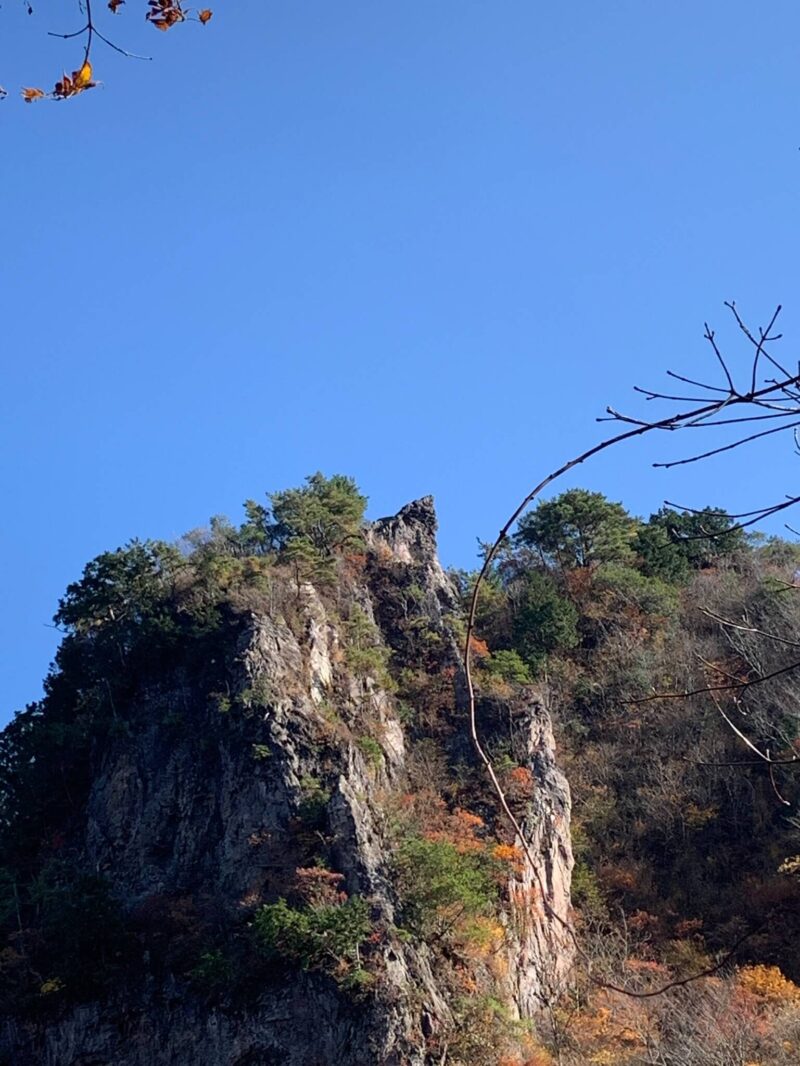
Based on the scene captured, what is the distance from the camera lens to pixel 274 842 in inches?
774

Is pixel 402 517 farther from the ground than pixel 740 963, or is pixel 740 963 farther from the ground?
pixel 402 517

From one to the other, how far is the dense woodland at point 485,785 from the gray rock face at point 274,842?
299 millimetres

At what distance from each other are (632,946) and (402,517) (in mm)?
14874

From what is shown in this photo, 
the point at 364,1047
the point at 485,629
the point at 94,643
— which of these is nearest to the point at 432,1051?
the point at 364,1047

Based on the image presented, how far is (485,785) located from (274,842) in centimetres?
567

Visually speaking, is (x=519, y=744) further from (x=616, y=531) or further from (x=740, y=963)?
(x=616, y=531)

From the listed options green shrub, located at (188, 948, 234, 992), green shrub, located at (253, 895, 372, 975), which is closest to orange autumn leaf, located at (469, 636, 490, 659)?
green shrub, located at (253, 895, 372, 975)

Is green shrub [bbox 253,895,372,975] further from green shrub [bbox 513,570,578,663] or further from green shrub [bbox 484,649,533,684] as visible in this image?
green shrub [bbox 513,570,578,663]

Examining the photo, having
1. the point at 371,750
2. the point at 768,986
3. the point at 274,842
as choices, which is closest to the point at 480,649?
the point at 371,750

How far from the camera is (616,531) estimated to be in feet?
108

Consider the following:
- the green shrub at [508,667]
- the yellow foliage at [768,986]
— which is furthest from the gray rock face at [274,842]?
the yellow foliage at [768,986]

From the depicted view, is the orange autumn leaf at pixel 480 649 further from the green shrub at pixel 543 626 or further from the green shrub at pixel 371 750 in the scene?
the green shrub at pixel 371 750

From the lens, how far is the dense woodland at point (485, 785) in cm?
1770

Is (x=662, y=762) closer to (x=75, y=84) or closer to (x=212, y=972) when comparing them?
(x=212, y=972)
